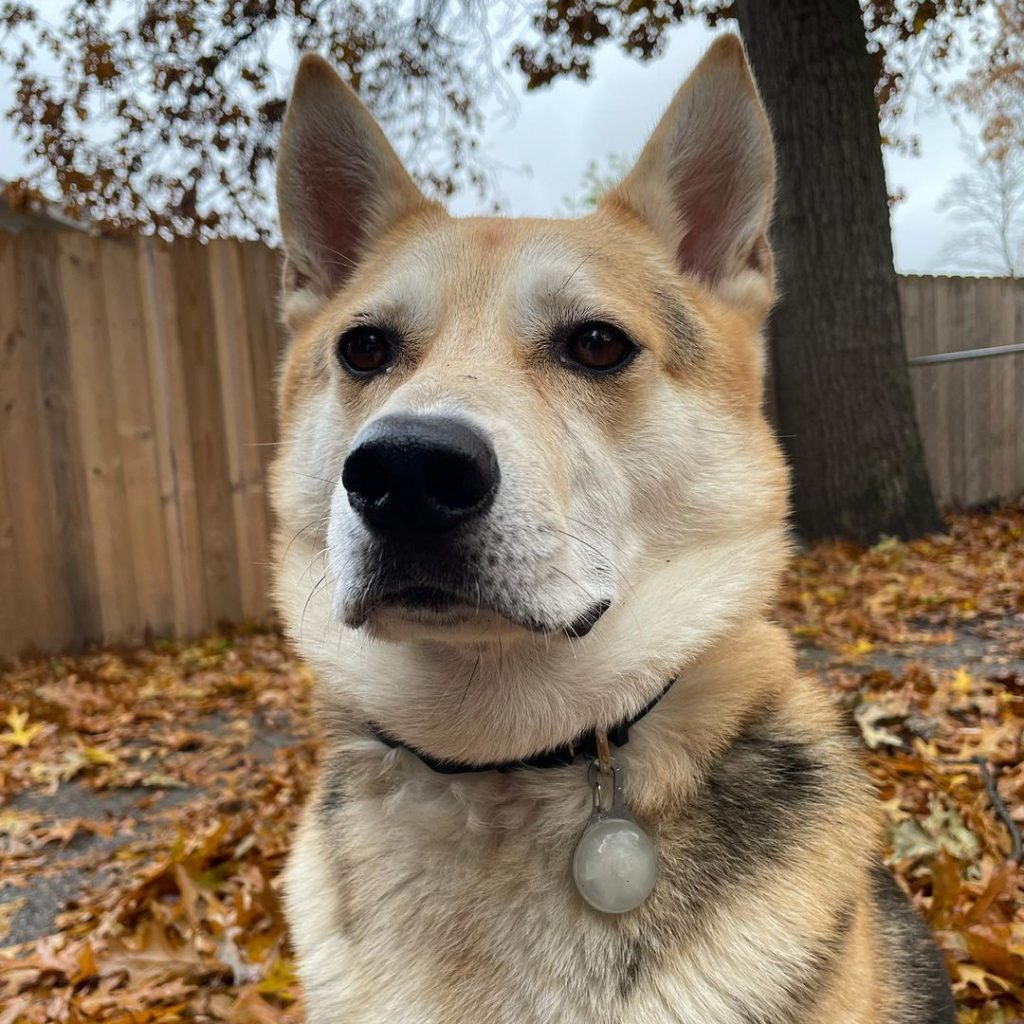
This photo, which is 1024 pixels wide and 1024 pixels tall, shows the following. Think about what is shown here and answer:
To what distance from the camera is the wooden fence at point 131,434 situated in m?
5.11

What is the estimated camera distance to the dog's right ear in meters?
2.24

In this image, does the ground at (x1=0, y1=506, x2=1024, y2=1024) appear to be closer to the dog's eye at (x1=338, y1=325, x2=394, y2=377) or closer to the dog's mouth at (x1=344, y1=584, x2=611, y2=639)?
the dog's mouth at (x1=344, y1=584, x2=611, y2=639)

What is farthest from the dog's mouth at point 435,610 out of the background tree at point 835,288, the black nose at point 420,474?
the background tree at point 835,288

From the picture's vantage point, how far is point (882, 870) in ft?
6.72

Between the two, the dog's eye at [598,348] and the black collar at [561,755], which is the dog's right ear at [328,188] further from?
the black collar at [561,755]

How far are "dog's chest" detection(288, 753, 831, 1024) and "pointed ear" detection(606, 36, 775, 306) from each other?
1.43 metres

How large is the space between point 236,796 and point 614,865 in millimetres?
2402

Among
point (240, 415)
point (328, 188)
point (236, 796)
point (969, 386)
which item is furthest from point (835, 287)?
point (236, 796)

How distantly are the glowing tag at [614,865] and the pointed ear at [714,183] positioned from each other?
1432 mm

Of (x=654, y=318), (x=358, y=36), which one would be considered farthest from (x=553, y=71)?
(x=654, y=318)

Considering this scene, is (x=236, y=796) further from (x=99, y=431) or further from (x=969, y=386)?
(x=969, y=386)

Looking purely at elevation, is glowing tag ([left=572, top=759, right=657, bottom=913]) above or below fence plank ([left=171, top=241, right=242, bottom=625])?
below

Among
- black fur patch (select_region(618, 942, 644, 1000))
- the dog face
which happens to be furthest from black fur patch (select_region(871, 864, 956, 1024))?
the dog face

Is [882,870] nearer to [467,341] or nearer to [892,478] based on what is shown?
[467,341]
